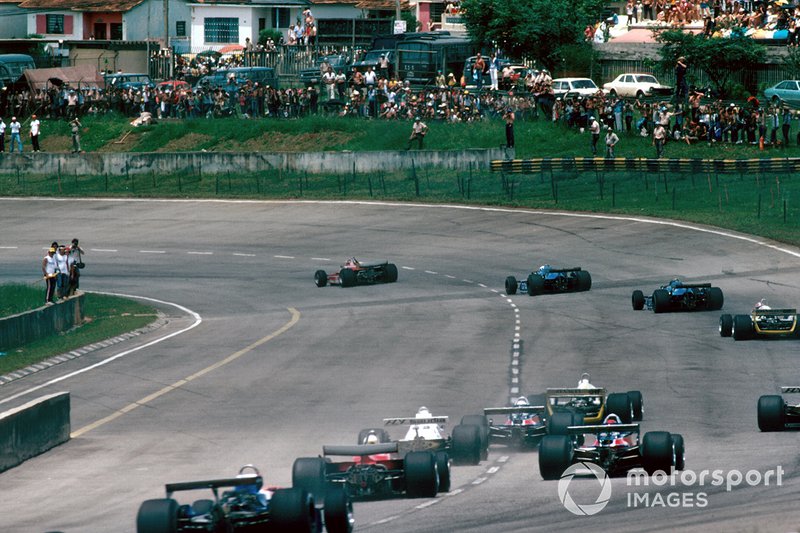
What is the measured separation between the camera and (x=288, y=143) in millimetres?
71562

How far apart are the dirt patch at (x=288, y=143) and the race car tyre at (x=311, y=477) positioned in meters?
53.4

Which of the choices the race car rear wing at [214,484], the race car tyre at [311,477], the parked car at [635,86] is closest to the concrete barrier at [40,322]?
the race car tyre at [311,477]

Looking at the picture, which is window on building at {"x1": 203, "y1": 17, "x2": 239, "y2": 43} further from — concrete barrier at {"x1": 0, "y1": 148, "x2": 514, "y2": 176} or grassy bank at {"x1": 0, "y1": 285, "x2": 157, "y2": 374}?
grassy bank at {"x1": 0, "y1": 285, "x2": 157, "y2": 374}

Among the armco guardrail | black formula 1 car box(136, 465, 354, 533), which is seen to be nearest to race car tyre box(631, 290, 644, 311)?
black formula 1 car box(136, 465, 354, 533)

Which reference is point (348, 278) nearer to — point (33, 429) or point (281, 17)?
point (33, 429)

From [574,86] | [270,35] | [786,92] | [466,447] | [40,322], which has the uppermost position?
[270,35]

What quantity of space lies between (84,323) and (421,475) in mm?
23250

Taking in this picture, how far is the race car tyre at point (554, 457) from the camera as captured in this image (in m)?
18.9

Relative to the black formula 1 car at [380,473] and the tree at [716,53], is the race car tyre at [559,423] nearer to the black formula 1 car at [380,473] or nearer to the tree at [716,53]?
the black formula 1 car at [380,473]

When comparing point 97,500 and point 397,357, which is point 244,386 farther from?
point 97,500

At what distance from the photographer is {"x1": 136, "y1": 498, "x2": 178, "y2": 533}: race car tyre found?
15.1 metres

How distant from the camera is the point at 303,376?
29750 millimetres

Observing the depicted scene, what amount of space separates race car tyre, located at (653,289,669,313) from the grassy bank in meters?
13.7

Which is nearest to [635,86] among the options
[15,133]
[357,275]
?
[15,133]
